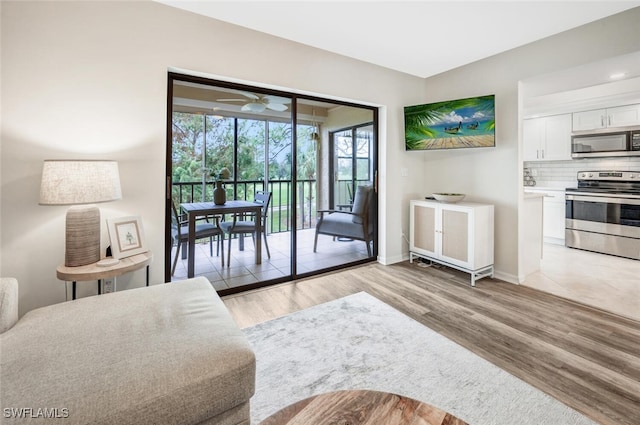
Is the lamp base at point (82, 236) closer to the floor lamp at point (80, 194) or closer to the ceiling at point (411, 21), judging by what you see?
the floor lamp at point (80, 194)

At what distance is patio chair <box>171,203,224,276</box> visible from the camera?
2995 mm

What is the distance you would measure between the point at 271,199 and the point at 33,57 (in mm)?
2320

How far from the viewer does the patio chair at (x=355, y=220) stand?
4039 mm

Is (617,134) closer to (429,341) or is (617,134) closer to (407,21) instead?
(407,21)

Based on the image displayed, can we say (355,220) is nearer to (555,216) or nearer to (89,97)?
(89,97)

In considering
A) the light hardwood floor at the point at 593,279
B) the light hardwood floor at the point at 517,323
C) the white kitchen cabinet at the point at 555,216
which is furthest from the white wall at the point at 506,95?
the white kitchen cabinet at the point at 555,216

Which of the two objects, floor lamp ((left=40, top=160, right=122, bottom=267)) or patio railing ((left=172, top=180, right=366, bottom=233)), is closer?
floor lamp ((left=40, top=160, right=122, bottom=267))

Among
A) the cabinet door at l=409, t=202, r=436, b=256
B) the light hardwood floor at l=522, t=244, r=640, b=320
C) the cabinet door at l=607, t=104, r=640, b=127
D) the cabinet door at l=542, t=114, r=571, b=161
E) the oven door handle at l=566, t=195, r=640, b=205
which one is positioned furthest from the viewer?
the cabinet door at l=542, t=114, r=571, b=161

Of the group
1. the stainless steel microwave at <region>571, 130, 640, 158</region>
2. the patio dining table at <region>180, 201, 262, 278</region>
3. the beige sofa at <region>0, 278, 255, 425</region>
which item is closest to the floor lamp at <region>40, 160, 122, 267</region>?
the beige sofa at <region>0, 278, 255, 425</region>

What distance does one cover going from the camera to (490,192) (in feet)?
11.5

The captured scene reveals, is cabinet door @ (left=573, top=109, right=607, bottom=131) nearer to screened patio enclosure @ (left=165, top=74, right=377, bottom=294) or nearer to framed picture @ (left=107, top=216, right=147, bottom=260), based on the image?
screened patio enclosure @ (left=165, top=74, right=377, bottom=294)

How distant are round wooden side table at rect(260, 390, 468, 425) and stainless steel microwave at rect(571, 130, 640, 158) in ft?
17.6

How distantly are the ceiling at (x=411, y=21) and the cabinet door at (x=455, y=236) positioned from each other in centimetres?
180

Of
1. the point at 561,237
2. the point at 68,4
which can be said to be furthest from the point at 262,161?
the point at 561,237
